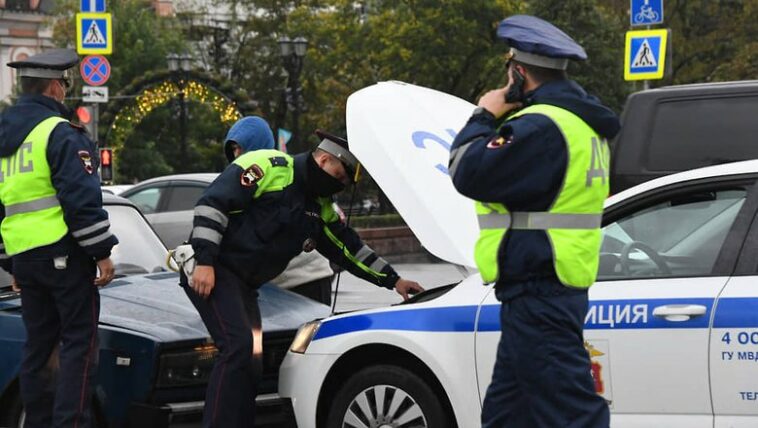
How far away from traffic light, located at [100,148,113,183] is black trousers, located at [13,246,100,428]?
21359 millimetres

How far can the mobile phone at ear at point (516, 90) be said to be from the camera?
4.43m

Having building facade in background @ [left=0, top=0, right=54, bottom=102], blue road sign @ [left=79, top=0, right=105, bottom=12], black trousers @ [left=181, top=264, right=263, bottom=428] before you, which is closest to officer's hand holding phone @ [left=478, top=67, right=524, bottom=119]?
black trousers @ [left=181, top=264, right=263, bottom=428]

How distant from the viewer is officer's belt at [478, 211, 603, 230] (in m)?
4.36

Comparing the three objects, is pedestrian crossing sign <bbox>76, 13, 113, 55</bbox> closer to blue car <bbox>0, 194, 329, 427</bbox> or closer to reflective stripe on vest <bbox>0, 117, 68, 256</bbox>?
blue car <bbox>0, 194, 329, 427</bbox>

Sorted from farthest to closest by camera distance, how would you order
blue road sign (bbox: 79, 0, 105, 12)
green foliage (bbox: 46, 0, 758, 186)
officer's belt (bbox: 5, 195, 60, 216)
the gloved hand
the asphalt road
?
green foliage (bbox: 46, 0, 758, 186), blue road sign (bbox: 79, 0, 105, 12), the asphalt road, officer's belt (bbox: 5, 195, 60, 216), the gloved hand

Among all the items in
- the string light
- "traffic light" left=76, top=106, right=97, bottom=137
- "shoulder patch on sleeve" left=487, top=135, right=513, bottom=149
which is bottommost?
the string light

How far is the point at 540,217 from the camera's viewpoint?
4.37 metres

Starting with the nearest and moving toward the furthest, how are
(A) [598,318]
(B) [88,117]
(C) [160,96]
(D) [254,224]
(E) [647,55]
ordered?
(A) [598,318], (D) [254,224], (E) [647,55], (B) [88,117], (C) [160,96]

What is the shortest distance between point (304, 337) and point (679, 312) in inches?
71.4

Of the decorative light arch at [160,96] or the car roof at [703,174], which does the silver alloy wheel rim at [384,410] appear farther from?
the decorative light arch at [160,96]

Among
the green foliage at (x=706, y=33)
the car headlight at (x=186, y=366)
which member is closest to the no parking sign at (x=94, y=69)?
the car headlight at (x=186, y=366)

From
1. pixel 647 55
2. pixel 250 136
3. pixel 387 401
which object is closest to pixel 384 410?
pixel 387 401

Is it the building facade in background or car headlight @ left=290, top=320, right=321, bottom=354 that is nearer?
car headlight @ left=290, top=320, right=321, bottom=354

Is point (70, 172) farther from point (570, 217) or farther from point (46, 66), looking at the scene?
point (570, 217)
